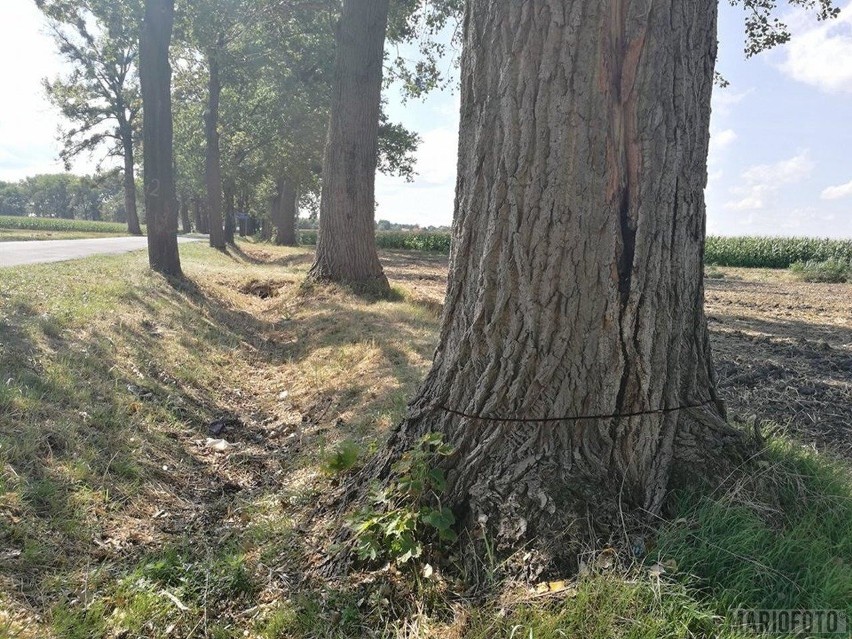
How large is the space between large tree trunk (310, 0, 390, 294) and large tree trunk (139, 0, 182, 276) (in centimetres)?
272

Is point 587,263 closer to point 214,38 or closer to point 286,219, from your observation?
point 214,38

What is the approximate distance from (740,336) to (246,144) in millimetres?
24685

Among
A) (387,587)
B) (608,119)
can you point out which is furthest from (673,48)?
(387,587)

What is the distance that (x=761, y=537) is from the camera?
2043mm

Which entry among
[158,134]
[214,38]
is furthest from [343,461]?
[214,38]

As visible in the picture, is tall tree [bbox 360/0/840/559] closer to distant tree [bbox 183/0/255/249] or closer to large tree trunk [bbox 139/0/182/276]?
large tree trunk [bbox 139/0/182/276]

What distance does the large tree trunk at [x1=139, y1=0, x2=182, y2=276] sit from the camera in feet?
30.9

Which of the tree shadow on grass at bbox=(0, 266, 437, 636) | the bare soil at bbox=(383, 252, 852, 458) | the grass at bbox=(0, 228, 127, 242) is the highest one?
the grass at bbox=(0, 228, 127, 242)

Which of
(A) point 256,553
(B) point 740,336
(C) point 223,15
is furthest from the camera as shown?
(C) point 223,15

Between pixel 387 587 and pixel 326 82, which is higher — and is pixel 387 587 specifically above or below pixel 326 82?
below

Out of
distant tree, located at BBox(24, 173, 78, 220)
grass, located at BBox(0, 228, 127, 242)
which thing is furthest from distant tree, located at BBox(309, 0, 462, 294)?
distant tree, located at BBox(24, 173, 78, 220)

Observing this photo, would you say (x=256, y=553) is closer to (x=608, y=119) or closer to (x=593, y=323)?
(x=593, y=323)

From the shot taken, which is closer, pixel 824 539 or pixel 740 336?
pixel 824 539

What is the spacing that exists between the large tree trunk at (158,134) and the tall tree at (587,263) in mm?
8905
